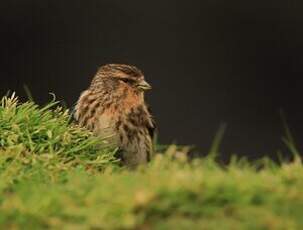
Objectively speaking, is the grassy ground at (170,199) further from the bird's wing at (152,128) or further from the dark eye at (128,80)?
the dark eye at (128,80)

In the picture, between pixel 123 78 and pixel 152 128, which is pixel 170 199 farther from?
pixel 123 78

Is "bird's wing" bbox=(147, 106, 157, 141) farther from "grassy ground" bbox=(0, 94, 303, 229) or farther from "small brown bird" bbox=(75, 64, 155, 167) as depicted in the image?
"grassy ground" bbox=(0, 94, 303, 229)

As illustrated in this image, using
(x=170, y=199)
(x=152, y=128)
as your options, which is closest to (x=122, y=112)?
(x=152, y=128)

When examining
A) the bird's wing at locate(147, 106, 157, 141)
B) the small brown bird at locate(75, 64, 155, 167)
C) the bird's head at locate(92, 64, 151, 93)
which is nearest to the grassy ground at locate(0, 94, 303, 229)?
the small brown bird at locate(75, 64, 155, 167)

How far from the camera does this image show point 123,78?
6328 millimetres

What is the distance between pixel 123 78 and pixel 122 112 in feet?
1.13

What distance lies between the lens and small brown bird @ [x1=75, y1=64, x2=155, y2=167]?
234 inches

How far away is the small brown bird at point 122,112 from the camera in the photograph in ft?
19.5

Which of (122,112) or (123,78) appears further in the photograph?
(123,78)

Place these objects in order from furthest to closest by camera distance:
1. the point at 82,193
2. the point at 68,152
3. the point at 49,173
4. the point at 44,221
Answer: the point at 68,152 → the point at 49,173 → the point at 82,193 → the point at 44,221

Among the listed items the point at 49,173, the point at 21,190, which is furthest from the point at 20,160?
the point at 21,190

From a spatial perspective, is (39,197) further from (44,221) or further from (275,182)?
(275,182)

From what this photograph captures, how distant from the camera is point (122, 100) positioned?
614 cm

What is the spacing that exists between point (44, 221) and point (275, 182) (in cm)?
89
